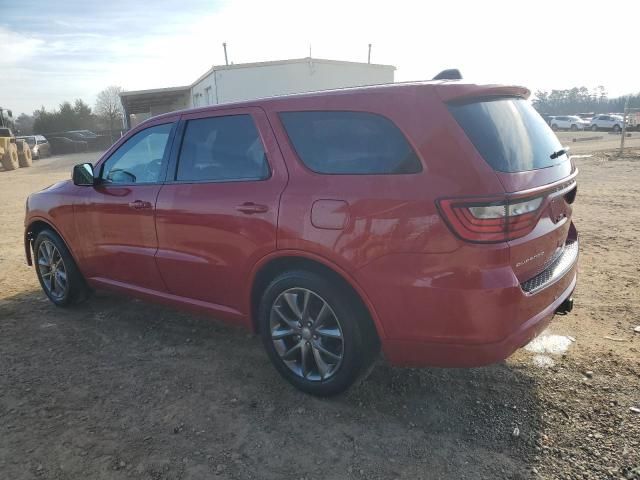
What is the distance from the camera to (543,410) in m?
2.79

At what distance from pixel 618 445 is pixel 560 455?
1.06 feet

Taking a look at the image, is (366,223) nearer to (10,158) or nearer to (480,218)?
(480,218)

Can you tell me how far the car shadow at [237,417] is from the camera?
247 cm

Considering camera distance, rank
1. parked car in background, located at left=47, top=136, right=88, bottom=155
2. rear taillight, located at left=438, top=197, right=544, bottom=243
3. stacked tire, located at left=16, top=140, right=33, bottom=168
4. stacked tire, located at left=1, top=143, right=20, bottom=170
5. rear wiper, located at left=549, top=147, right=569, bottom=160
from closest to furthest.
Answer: rear taillight, located at left=438, top=197, right=544, bottom=243, rear wiper, located at left=549, top=147, right=569, bottom=160, stacked tire, located at left=1, top=143, right=20, bottom=170, stacked tire, located at left=16, top=140, right=33, bottom=168, parked car in background, located at left=47, top=136, right=88, bottom=155

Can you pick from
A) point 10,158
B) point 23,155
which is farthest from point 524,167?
point 23,155

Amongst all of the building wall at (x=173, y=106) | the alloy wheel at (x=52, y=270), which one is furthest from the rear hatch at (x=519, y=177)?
the building wall at (x=173, y=106)

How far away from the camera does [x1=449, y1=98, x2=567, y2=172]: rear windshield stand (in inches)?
97.2

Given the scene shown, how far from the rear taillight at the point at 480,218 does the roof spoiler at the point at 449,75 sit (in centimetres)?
98

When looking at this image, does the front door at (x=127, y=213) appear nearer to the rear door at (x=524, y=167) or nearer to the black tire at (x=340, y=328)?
the black tire at (x=340, y=328)

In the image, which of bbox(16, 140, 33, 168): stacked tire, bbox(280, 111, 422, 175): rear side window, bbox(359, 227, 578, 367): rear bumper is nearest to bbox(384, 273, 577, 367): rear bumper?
bbox(359, 227, 578, 367): rear bumper

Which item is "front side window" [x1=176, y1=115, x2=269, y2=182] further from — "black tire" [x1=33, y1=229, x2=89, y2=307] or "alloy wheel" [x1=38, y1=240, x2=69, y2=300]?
"alloy wheel" [x1=38, y1=240, x2=69, y2=300]

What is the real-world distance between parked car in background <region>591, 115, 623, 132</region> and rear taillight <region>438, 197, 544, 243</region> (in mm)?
42740

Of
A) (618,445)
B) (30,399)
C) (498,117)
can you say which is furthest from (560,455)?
(30,399)

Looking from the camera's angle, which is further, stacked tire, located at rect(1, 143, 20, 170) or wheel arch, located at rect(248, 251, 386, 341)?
stacked tire, located at rect(1, 143, 20, 170)
